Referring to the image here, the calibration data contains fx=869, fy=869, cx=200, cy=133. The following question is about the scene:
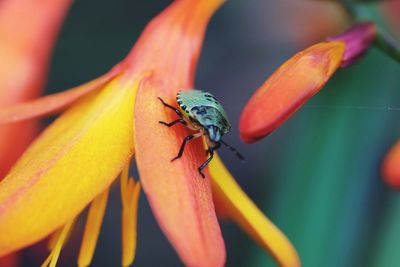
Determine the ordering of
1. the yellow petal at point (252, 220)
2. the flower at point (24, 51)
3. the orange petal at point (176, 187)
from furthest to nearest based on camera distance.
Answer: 1. the flower at point (24, 51)
2. the yellow petal at point (252, 220)
3. the orange petal at point (176, 187)

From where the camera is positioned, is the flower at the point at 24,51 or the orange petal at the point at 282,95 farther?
the flower at the point at 24,51


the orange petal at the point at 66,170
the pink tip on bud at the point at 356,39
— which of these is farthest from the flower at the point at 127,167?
the pink tip on bud at the point at 356,39

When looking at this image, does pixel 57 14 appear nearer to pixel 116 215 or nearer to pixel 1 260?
pixel 1 260

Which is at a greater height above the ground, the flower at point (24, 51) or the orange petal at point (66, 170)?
the flower at point (24, 51)

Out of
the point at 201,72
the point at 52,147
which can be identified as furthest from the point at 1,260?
the point at 201,72

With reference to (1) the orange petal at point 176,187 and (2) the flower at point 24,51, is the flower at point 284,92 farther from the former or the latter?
(2) the flower at point 24,51

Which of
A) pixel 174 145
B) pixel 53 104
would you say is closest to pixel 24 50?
pixel 53 104

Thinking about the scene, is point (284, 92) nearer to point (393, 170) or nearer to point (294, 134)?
point (393, 170)

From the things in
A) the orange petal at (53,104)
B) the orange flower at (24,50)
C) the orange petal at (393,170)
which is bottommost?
the orange petal at (393,170)
